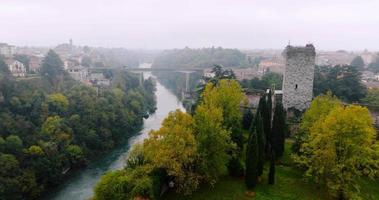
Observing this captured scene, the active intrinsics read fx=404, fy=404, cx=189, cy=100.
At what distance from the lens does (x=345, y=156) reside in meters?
21.7

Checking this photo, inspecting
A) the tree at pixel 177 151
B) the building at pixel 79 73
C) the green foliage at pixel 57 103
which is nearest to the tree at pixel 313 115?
the tree at pixel 177 151

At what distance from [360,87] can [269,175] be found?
25.7 meters

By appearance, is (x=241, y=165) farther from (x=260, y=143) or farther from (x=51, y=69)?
(x=51, y=69)

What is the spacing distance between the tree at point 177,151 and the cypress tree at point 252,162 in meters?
2.99

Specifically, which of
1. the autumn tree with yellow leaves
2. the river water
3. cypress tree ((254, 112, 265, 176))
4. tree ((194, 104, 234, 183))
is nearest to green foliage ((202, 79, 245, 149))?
cypress tree ((254, 112, 265, 176))

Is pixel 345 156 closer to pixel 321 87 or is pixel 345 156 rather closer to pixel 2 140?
pixel 321 87

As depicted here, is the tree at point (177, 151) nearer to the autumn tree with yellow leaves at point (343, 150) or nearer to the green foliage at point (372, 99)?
the autumn tree with yellow leaves at point (343, 150)

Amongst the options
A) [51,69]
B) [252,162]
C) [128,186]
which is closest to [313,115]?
[252,162]

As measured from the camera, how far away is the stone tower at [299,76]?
3397cm

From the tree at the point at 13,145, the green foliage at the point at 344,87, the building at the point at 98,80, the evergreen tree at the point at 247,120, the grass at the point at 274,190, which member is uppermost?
the green foliage at the point at 344,87

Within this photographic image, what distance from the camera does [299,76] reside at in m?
34.3

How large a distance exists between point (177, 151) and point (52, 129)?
77.5ft

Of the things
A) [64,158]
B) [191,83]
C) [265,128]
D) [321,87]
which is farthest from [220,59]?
[265,128]

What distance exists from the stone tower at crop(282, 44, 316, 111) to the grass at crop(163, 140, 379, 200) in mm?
10788
